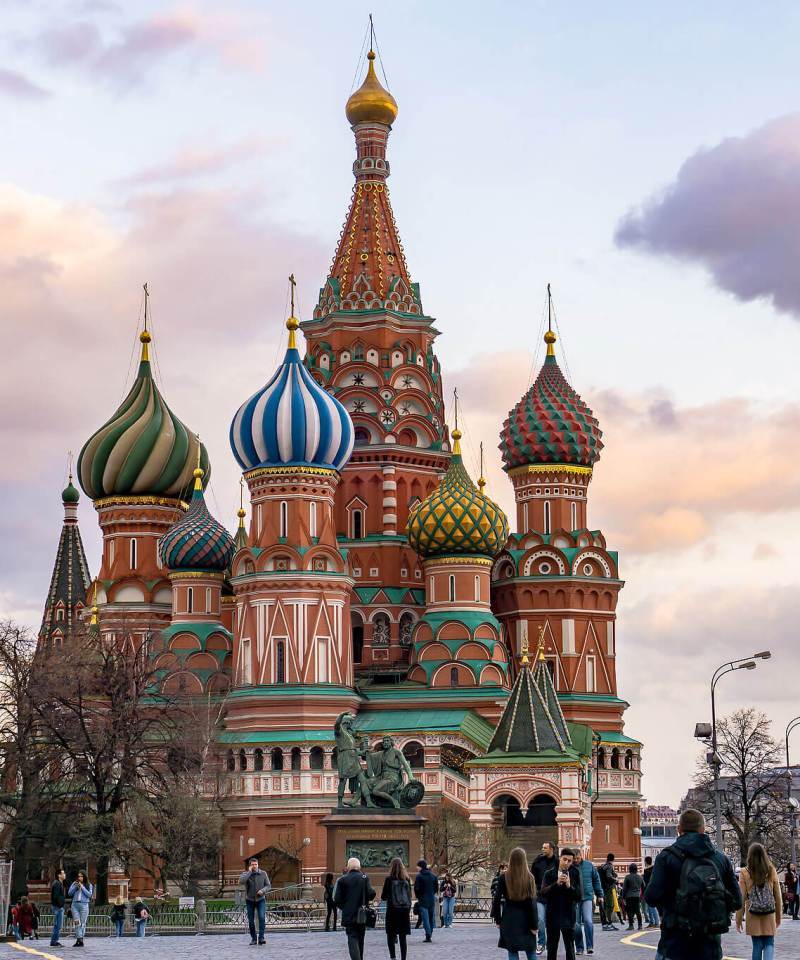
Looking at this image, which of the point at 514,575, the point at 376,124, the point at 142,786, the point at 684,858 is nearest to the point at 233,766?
the point at 142,786

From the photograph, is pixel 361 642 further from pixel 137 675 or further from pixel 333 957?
pixel 333 957

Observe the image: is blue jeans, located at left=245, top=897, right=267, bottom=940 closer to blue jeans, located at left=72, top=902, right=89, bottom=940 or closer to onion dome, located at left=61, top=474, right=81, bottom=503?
blue jeans, located at left=72, top=902, right=89, bottom=940

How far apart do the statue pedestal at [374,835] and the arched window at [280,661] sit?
21310 mm

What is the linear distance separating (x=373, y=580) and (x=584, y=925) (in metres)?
45.4

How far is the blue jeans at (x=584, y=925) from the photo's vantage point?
75.5 ft

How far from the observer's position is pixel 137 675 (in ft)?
165

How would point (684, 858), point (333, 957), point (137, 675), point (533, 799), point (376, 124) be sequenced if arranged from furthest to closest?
point (376, 124) < point (533, 799) < point (137, 675) < point (333, 957) < point (684, 858)

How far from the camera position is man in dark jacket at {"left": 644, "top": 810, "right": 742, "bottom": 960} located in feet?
42.0

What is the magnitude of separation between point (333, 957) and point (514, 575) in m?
46.3

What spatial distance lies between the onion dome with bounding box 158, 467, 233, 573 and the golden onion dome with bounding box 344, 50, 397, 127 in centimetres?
1724

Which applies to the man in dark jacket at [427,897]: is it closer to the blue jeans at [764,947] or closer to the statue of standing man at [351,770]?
the blue jeans at [764,947]

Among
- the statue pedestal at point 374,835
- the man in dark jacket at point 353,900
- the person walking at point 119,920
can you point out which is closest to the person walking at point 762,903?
the man in dark jacket at point 353,900

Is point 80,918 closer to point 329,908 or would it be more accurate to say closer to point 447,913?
point 329,908

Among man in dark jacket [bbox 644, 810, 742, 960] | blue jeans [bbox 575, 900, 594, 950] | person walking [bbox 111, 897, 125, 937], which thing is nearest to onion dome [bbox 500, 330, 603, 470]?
person walking [bbox 111, 897, 125, 937]
